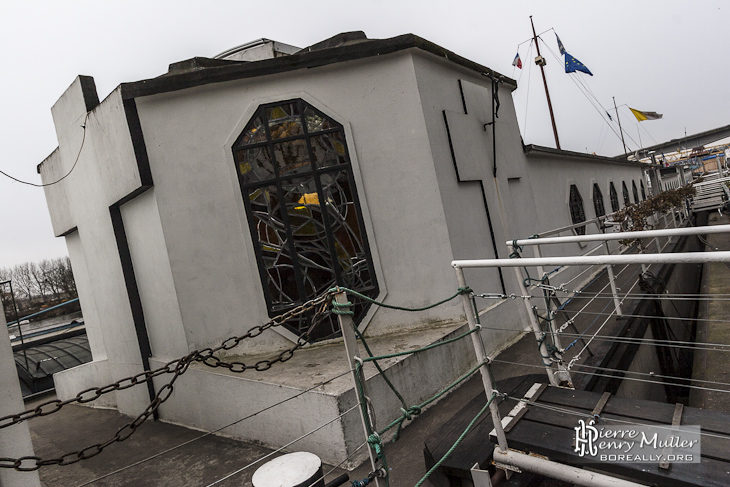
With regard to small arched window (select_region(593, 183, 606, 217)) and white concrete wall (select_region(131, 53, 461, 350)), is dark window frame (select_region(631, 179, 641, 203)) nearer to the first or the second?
small arched window (select_region(593, 183, 606, 217))

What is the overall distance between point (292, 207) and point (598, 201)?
13647 mm

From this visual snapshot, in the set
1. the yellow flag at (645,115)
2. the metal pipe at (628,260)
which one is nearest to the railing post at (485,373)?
the metal pipe at (628,260)

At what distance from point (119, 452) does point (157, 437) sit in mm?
449

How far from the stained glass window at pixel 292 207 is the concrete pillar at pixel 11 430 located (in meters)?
3.14

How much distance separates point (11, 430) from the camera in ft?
9.00

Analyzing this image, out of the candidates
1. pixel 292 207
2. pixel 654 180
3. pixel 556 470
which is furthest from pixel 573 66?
pixel 556 470

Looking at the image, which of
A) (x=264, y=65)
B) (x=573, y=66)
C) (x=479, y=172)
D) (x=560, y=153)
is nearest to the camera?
(x=264, y=65)

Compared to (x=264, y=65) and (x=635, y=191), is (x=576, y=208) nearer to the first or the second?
(x=264, y=65)

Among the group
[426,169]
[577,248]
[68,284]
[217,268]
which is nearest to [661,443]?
[426,169]

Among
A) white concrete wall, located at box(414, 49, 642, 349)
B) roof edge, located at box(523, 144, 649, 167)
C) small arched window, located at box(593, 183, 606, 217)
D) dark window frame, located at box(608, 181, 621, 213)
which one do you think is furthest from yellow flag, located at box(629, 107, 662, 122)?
white concrete wall, located at box(414, 49, 642, 349)

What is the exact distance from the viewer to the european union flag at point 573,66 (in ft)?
54.9

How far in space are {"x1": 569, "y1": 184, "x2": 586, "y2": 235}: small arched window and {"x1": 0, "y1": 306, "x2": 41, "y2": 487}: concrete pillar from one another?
12.5 m

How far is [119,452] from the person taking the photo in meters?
5.60

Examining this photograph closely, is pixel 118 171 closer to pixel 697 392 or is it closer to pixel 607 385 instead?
pixel 607 385
